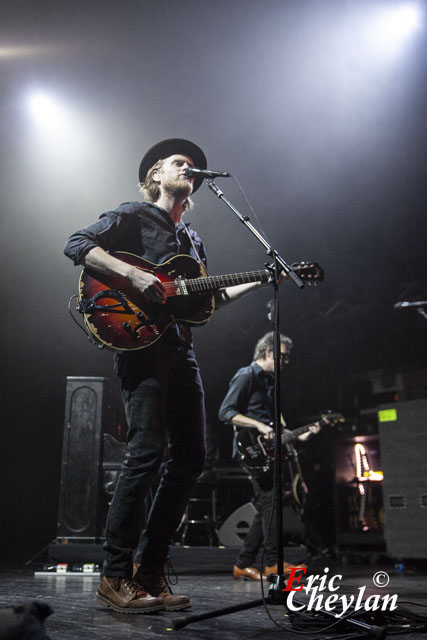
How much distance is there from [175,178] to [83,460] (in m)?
3.49

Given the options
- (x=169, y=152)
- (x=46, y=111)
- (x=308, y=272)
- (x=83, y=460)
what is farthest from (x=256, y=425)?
(x=46, y=111)

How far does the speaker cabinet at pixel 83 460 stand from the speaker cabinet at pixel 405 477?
2704 mm

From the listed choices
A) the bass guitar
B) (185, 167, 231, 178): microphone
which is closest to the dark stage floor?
the bass guitar

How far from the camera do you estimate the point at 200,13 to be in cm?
461

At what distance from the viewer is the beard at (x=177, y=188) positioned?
2.81 meters

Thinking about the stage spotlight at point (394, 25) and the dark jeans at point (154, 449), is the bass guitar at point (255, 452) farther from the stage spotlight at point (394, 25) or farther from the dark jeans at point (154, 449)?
the stage spotlight at point (394, 25)

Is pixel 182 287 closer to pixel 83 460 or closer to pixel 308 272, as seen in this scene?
pixel 308 272

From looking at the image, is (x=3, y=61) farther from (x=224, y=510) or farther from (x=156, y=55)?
(x=224, y=510)

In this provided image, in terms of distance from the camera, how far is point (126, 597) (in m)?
2.10

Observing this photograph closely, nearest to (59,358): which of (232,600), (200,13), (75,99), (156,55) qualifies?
(75,99)

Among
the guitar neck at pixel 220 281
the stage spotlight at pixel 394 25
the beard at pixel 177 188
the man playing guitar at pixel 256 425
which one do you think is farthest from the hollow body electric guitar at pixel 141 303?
the stage spotlight at pixel 394 25

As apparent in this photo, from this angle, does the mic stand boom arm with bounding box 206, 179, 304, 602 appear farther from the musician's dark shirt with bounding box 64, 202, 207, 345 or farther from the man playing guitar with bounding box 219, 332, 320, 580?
the man playing guitar with bounding box 219, 332, 320, 580

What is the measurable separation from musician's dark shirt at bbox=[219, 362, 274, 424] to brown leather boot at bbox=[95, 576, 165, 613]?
253 cm

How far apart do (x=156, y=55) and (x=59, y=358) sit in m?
3.76
